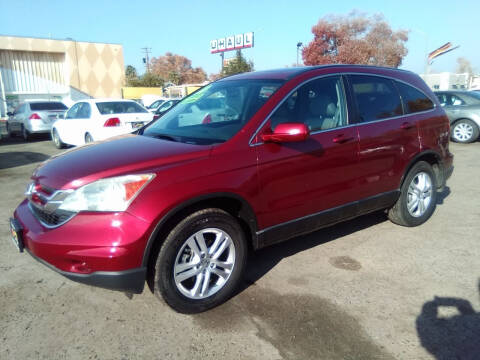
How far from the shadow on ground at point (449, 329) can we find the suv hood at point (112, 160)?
1998mm

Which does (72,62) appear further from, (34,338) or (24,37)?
(34,338)

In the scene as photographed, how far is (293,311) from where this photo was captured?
9.31 ft

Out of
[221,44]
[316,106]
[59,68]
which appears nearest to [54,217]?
[316,106]

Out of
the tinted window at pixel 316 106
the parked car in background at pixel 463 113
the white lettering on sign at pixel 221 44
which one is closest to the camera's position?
the tinted window at pixel 316 106

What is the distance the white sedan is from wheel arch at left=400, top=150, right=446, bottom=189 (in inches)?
251

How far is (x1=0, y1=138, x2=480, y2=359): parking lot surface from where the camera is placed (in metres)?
2.44

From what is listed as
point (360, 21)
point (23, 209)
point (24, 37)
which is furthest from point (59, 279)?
point (360, 21)

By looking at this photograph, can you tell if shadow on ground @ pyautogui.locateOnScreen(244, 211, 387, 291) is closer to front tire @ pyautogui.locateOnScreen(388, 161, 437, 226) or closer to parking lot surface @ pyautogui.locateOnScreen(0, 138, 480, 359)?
parking lot surface @ pyautogui.locateOnScreen(0, 138, 480, 359)

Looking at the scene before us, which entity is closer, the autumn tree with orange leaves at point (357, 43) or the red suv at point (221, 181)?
the red suv at point (221, 181)

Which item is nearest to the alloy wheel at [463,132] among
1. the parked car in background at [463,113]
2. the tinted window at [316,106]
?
the parked car in background at [463,113]

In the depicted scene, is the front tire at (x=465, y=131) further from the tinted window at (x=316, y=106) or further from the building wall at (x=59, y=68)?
Answer: the building wall at (x=59, y=68)

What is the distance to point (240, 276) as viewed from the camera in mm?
3029

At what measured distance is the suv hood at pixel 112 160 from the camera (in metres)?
2.53

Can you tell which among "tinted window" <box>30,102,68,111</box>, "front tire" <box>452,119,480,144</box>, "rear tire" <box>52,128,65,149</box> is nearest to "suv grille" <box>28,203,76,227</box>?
"rear tire" <box>52,128,65,149</box>
